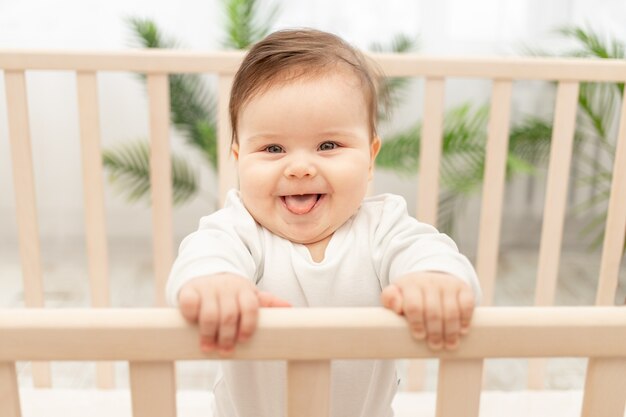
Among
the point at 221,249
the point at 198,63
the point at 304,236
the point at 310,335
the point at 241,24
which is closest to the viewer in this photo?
the point at 310,335

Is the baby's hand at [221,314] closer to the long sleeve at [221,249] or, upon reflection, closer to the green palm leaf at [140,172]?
the long sleeve at [221,249]

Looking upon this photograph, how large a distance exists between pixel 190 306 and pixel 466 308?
22cm

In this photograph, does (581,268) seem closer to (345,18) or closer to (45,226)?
(345,18)

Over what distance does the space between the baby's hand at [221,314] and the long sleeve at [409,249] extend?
189 mm

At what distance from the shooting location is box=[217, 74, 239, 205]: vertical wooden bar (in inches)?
49.7

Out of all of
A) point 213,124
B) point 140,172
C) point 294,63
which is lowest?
point 140,172

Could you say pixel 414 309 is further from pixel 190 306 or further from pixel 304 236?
pixel 304 236

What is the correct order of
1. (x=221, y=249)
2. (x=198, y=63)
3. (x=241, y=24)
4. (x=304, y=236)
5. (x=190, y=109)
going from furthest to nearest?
(x=190, y=109)
(x=241, y=24)
(x=198, y=63)
(x=304, y=236)
(x=221, y=249)

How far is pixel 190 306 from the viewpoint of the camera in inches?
23.1

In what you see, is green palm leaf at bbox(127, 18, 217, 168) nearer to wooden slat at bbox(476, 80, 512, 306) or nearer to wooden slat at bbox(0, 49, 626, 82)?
wooden slat at bbox(0, 49, 626, 82)

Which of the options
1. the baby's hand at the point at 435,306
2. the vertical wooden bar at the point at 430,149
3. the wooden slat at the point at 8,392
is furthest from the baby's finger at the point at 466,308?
the vertical wooden bar at the point at 430,149

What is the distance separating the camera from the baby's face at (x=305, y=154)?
0.83 m

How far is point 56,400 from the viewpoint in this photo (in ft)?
4.01

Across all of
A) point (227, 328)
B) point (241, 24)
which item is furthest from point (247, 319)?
point (241, 24)
